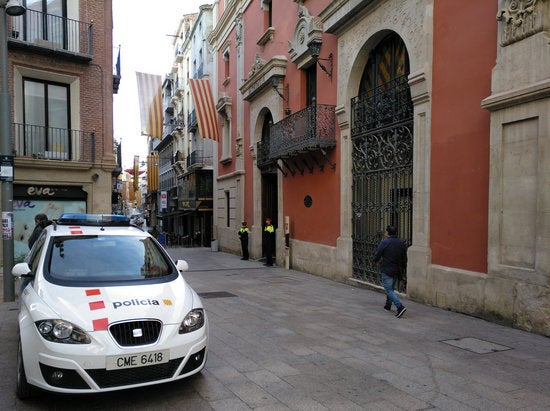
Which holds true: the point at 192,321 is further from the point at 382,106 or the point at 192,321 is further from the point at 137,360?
the point at 382,106

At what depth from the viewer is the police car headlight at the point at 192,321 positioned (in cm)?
426

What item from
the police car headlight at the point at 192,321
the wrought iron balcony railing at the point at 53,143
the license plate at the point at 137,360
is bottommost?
the license plate at the point at 137,360

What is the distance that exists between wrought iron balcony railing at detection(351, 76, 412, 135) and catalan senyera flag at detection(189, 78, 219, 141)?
1174 cm

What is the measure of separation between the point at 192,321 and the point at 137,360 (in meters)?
0.69

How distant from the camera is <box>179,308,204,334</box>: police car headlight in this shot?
4.26 metres

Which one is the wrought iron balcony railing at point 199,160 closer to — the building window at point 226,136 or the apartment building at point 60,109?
the building window at point 226,136

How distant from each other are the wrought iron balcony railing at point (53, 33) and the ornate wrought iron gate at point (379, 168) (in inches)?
392

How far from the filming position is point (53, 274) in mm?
4637

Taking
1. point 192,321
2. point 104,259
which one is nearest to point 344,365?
point 192,321

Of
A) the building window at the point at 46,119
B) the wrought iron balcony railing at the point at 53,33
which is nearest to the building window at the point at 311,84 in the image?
the wrought iron balcony railing at the point at 53,33

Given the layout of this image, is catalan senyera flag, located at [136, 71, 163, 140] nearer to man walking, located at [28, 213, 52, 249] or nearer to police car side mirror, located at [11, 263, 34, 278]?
man walking, located at [28, 213, 52, 249]

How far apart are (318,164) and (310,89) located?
3.28m

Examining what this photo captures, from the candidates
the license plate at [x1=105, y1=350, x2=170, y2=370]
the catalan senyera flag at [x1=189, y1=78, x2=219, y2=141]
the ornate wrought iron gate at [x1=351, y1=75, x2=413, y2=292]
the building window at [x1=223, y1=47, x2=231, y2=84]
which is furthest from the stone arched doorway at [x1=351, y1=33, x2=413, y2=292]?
the building window at [x1=223, y1=47, x2=231, y2=84]

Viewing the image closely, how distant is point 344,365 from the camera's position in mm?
5234
